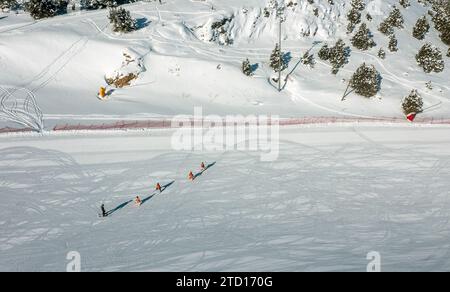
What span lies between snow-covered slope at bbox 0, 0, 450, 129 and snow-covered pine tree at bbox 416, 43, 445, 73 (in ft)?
2.90

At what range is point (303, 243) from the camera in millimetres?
16156

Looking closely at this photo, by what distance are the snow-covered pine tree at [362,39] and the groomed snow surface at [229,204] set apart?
15.5 meters

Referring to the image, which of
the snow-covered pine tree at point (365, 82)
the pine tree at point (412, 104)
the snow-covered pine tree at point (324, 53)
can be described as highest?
the snow-covered pine tree at point (324, 53)

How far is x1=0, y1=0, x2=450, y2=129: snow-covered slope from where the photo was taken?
94.6 ft

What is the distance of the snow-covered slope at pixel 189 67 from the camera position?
28.8 metres

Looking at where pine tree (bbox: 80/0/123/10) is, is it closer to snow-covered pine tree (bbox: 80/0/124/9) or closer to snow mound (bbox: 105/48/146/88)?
snow-covered pine tree (bbox: 80/0/124/9)

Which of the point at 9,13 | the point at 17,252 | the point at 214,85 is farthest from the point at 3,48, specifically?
the point at 17,252

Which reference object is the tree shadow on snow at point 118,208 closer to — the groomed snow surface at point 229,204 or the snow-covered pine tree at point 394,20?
the groomed snow surface at point 229,204

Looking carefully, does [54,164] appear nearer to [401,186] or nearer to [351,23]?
[401,186]

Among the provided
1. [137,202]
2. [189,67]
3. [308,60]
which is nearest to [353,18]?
[308,60]

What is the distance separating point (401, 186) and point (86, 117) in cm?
2429

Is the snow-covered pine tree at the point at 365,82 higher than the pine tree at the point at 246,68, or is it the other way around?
the pine tree at the point at 246,68

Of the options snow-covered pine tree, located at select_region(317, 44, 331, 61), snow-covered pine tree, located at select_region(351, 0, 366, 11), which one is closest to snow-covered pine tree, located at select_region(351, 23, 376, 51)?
snow-covered pine tree, located at select_region(317, 44, 331, 61)

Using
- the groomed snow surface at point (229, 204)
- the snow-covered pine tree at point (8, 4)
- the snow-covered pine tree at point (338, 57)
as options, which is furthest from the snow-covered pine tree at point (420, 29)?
the snow-covered pine tree at point (8, 4)
